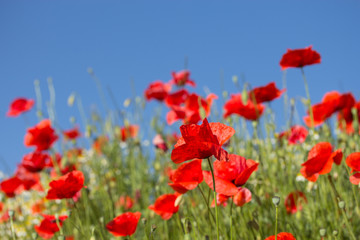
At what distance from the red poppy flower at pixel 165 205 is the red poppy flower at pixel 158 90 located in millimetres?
2033

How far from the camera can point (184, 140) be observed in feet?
3.56

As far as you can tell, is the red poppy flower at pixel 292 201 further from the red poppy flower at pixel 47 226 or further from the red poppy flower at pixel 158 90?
the red poppy flower at pixel 158 90

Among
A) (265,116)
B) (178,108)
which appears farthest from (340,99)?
(178,108)

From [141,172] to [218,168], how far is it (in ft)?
8.42

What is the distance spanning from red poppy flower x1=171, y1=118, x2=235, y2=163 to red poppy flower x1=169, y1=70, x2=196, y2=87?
2614 millimetres

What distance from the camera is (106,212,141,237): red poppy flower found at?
1.58 meters

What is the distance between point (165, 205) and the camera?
1.67 metres

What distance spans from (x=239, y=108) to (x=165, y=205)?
1116 millimetres

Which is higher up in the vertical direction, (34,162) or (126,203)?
(34,162)

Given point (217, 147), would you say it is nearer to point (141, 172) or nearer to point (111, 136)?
point (141, 172)

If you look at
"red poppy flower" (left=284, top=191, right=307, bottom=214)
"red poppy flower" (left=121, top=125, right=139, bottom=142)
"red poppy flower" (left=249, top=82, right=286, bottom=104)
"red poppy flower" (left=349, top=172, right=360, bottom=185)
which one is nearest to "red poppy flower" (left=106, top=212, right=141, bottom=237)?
"red poppy flower" (left=349, top=172, right=360, bottom=185)

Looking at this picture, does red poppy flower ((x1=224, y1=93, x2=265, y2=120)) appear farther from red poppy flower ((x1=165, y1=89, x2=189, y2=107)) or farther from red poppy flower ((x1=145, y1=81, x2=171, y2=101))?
red poppy flower ((x1=145, y1=81, x2=171, y2=101))

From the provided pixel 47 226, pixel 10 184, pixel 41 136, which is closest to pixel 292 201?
pixel 47 226

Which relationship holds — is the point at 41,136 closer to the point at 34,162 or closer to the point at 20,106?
the point at 34,162
